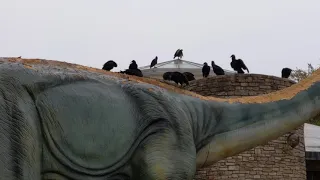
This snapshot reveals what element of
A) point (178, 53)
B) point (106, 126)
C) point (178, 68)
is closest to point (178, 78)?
point (178, 68)

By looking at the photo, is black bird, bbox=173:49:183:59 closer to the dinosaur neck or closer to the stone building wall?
the stone building wall

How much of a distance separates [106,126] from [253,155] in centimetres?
1163

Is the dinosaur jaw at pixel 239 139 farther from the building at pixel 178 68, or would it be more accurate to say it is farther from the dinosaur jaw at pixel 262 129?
the building at pixel 178 68

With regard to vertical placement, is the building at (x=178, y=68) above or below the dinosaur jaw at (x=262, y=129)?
above

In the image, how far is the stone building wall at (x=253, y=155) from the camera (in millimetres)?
15359

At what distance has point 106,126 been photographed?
416 centimetres

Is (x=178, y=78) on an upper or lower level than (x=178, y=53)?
lower

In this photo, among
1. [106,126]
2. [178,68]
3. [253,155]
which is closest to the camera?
[106,126]

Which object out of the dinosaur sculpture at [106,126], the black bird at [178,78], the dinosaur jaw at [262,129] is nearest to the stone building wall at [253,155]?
the black bird at [178,78]

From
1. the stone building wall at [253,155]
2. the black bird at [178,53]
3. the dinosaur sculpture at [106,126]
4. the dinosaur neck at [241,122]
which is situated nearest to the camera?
the dinosaur sculpture at [106,126]

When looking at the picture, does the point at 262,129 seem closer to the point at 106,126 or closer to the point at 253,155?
the point at 106,126

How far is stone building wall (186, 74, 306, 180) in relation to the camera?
15.4m

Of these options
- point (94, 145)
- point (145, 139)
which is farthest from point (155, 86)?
point (94, 145)

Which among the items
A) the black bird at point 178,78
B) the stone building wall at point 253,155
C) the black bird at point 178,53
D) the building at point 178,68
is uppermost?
the black bird at point 178,53
